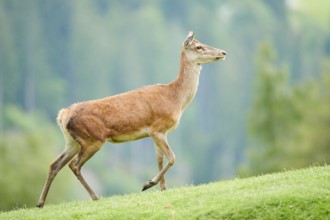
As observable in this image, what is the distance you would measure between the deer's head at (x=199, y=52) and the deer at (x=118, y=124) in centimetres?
81

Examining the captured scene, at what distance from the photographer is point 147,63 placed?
150750 mm

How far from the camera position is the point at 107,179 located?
10694cm

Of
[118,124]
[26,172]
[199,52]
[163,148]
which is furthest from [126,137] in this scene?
[26,172]

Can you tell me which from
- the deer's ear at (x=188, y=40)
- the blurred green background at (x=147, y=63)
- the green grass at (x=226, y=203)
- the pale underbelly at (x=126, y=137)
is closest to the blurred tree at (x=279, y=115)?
the blurred green background at (x=147, y=63)

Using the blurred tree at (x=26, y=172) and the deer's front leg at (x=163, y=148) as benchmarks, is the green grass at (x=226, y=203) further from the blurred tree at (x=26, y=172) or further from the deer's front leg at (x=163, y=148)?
the blurred tree at (x=26, y=172)

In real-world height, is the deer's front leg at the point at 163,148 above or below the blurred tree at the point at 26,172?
above

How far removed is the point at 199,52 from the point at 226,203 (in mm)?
4426

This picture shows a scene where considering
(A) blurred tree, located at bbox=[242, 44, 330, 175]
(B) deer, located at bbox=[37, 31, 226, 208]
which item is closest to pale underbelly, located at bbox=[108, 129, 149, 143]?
(B) deer, located at bbox=[37, 31, 226, 208]

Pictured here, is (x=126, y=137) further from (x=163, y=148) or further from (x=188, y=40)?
(x=188, y=40)

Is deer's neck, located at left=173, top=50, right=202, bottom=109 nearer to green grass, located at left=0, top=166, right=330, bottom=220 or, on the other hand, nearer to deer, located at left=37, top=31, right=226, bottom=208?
deer, located at left=37, top=31, right=226, bottom=208

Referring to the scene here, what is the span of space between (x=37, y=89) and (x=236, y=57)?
30597mm

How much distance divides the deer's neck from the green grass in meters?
2.06

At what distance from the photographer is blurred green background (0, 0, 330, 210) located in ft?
392

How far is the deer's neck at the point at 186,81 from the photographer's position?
18500 millimetres
